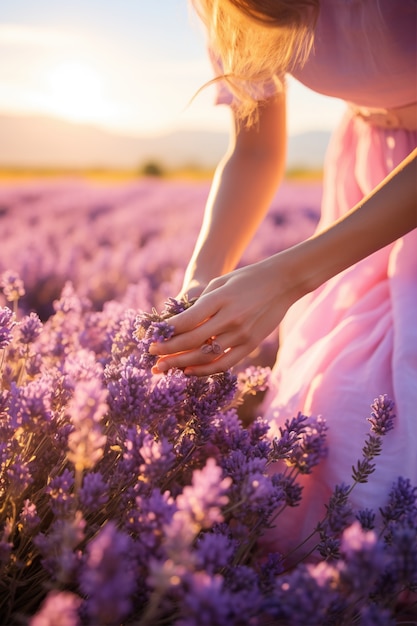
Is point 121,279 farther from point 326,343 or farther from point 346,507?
point 346,507

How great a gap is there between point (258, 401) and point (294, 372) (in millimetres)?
846

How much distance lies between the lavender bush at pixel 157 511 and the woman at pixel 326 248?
0.14 metres

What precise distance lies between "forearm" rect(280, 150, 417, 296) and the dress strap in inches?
23.8

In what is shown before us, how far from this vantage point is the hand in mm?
1389

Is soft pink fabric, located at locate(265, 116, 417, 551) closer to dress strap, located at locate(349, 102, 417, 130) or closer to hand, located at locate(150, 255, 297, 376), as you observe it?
dress strap, located at locate(349, 102, 417, 130)

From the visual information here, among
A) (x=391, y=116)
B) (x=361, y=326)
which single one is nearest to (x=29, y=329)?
(x=361, y=326)

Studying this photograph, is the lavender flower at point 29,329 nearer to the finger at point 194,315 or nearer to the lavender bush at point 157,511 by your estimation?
the lavender bush at point 157,511

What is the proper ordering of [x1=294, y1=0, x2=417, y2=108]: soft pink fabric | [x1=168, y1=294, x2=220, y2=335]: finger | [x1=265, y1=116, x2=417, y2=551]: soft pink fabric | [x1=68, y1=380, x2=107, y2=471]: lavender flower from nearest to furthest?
[x1=68, y1=380, x2=107, y2=471]: lavender flower → [x1=168, y1=294, x2=220, y2=335]: finger → [x1=265, y1=116, x2=417, y2=551]: soft pink fabric → [x1=294, y1=0, x2=417, y2=108]: soft pink fabric

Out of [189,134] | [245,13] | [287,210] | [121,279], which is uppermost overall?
[189,134]

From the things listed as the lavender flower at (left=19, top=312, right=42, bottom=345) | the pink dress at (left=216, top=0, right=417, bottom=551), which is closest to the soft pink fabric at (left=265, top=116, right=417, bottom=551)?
the pink dress at (left=216, top=0, right=417, bottom=551)

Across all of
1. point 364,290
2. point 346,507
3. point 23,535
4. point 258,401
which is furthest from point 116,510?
point 258,401

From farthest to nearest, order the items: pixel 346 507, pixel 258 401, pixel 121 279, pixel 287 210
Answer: pixel 287 210 < pixel 121 279 < pixel 258 401 < pixel 346 507

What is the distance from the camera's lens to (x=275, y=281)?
1.53 m

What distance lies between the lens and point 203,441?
142 cm
